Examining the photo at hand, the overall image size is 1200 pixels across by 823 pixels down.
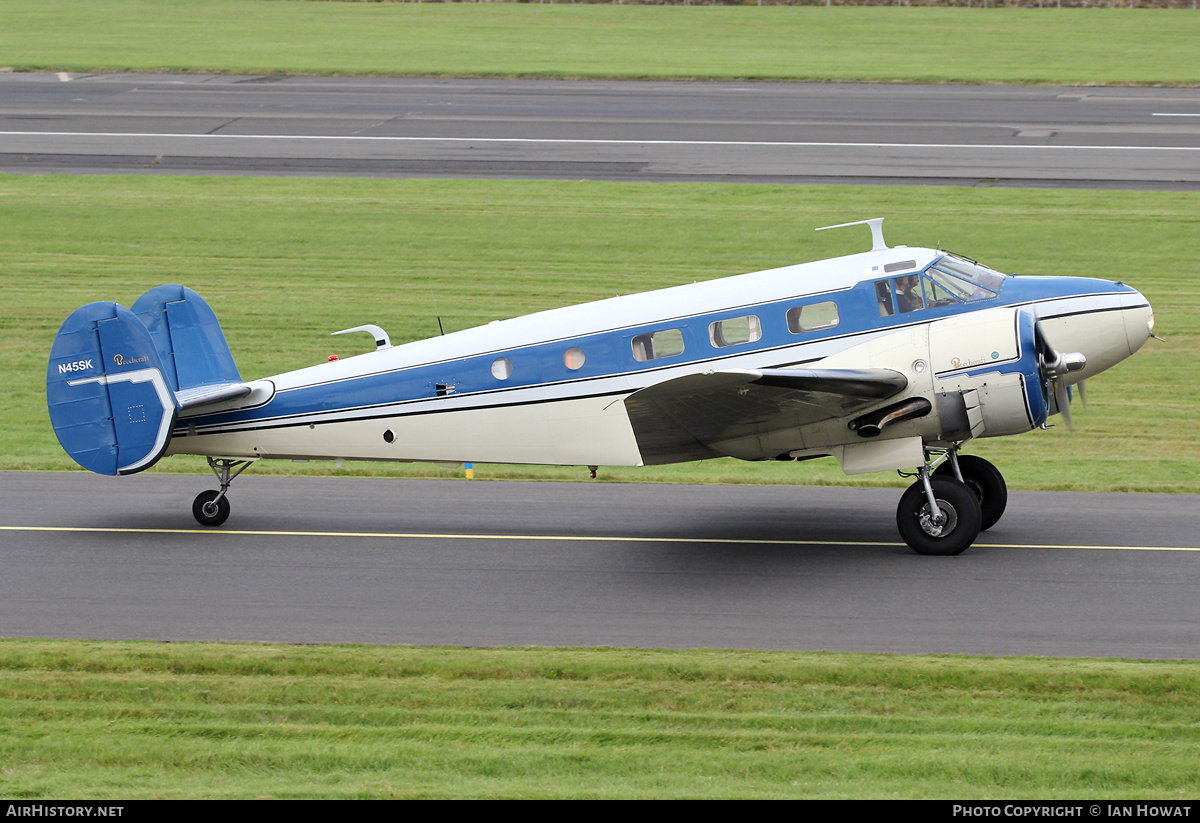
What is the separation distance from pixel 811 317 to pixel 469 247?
1774 cm

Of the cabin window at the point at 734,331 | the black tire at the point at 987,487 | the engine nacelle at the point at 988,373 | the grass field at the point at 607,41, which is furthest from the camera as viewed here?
the grass field at the point at 607,41

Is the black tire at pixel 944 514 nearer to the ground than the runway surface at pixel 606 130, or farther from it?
nearer to the ground

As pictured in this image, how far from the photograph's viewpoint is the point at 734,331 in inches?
630

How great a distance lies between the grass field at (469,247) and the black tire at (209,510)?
22.7 ft

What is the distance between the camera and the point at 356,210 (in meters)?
34.4

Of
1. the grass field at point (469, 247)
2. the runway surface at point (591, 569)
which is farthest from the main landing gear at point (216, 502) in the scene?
the grass field at point (469, 247)

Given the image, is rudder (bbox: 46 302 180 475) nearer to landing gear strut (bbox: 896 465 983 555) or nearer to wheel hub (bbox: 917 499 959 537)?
landing gear strut (bbox: 896 465 983 555)

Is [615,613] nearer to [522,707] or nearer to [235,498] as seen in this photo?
[522,707]

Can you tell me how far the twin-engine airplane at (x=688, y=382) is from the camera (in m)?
15.2

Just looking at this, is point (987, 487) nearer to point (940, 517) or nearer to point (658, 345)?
point (940, 517)

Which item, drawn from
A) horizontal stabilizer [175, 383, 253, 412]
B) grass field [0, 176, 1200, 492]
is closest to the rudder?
horizontal stabilizer [175, 383, 253, 412]

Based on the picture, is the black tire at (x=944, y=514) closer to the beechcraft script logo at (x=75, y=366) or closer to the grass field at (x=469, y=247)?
the grass field at (x=469, y=247)

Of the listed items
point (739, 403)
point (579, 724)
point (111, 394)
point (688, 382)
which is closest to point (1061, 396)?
point (739, 403)

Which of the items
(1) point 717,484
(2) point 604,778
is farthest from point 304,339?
(2) point 604,778
